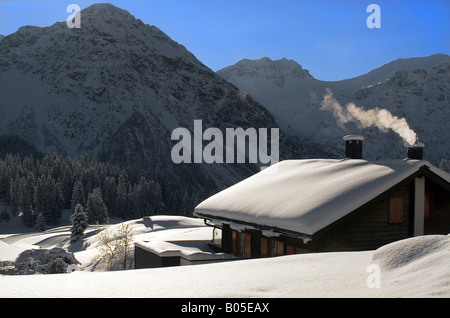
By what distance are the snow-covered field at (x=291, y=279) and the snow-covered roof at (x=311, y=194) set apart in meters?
4.29

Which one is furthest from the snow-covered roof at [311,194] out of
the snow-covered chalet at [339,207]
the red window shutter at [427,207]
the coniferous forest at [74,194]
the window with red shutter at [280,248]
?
the coniferous forest at [74,194]

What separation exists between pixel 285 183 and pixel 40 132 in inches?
6797

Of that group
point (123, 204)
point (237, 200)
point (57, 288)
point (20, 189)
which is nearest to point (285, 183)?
point (237, 200)

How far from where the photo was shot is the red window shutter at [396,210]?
16.1 m

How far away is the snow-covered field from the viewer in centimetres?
→ 655

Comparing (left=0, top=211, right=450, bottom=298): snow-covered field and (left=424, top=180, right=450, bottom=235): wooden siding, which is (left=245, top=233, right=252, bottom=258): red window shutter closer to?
(left=424, top=180, right=450, bottom=235): wooden siding

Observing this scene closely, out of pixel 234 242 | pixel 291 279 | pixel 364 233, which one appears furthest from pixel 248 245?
pixel 291 279

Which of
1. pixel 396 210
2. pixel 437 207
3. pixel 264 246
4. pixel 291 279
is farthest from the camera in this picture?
pixel 437 207

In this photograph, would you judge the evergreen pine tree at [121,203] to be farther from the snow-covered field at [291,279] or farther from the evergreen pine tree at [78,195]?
the snow-covered field at [291,279]

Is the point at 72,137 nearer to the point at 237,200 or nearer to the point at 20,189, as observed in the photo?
the point at 20,189

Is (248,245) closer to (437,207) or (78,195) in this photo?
(437,207)

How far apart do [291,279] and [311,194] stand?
800 cm

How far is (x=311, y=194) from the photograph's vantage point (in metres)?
15.5

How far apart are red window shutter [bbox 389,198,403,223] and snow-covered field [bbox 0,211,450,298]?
6.81m
